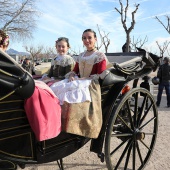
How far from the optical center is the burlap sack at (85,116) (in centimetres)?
181

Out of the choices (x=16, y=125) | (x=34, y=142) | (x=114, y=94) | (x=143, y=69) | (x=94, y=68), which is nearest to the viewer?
(x=16, y=125)

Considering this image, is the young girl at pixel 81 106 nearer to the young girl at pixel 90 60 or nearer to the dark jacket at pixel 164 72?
the young girl at pixel 90 60

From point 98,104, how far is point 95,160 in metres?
1.25

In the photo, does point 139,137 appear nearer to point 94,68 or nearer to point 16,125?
point 94,68

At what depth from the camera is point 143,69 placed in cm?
269

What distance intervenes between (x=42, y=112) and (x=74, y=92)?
0.40 m

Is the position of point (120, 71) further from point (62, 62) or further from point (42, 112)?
point (62, 62)

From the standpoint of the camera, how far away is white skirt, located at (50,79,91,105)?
5.98 ft

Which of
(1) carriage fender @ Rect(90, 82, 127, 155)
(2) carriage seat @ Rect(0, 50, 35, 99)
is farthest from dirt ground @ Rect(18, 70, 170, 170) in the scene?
(2) carriage seat @ Rect(0, 50, 35, 99)

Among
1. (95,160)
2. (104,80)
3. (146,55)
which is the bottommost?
(95,160)

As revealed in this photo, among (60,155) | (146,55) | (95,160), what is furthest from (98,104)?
(95,160)

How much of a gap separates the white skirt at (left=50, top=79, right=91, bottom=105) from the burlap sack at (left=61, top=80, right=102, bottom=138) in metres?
0.03

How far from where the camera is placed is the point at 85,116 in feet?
6.14

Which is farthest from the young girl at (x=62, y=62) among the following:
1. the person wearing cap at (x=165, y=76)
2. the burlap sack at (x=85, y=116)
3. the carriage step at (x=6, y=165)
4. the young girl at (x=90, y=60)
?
the person wearing cap at (x=165, y=76)
